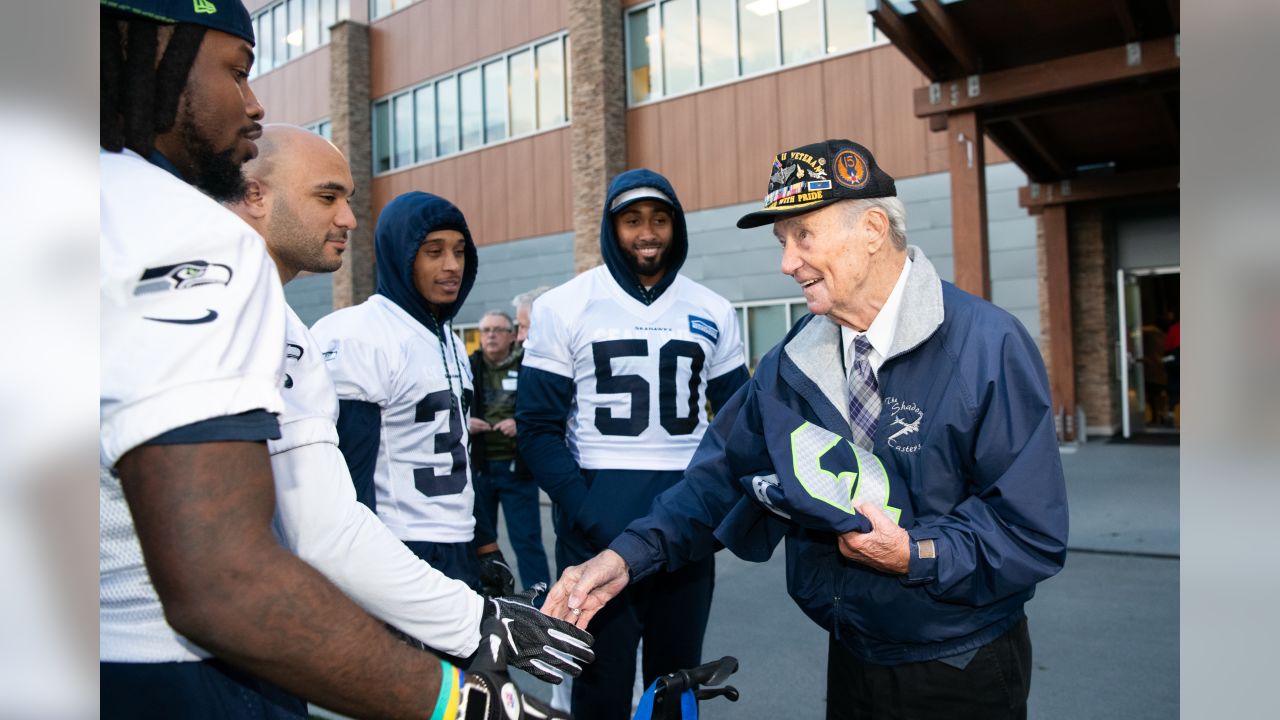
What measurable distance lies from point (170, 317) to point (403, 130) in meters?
21.3

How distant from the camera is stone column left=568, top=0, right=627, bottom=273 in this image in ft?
52.5

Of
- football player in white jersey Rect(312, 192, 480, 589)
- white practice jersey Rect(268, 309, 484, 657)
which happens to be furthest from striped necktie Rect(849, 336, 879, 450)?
football player in white jersey Rect(312, 192, 480, 589)

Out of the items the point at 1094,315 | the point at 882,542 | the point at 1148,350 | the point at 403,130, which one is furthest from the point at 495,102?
the point at 882,542

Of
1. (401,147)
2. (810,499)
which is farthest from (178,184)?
(401,147)

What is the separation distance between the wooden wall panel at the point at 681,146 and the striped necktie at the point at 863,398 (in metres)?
13.3

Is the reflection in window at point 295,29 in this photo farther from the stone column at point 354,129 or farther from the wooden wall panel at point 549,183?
the wooden wall panel at point 549,183

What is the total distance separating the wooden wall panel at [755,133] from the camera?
1448cm

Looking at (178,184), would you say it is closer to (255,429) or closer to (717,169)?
(255,429)

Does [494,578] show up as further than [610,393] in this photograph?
No

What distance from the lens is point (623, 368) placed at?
11.2 ft

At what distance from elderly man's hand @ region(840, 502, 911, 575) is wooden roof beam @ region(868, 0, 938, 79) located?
6.63 m

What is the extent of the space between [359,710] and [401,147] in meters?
21.3

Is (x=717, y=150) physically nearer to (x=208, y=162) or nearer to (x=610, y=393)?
(x=610, y=393)
